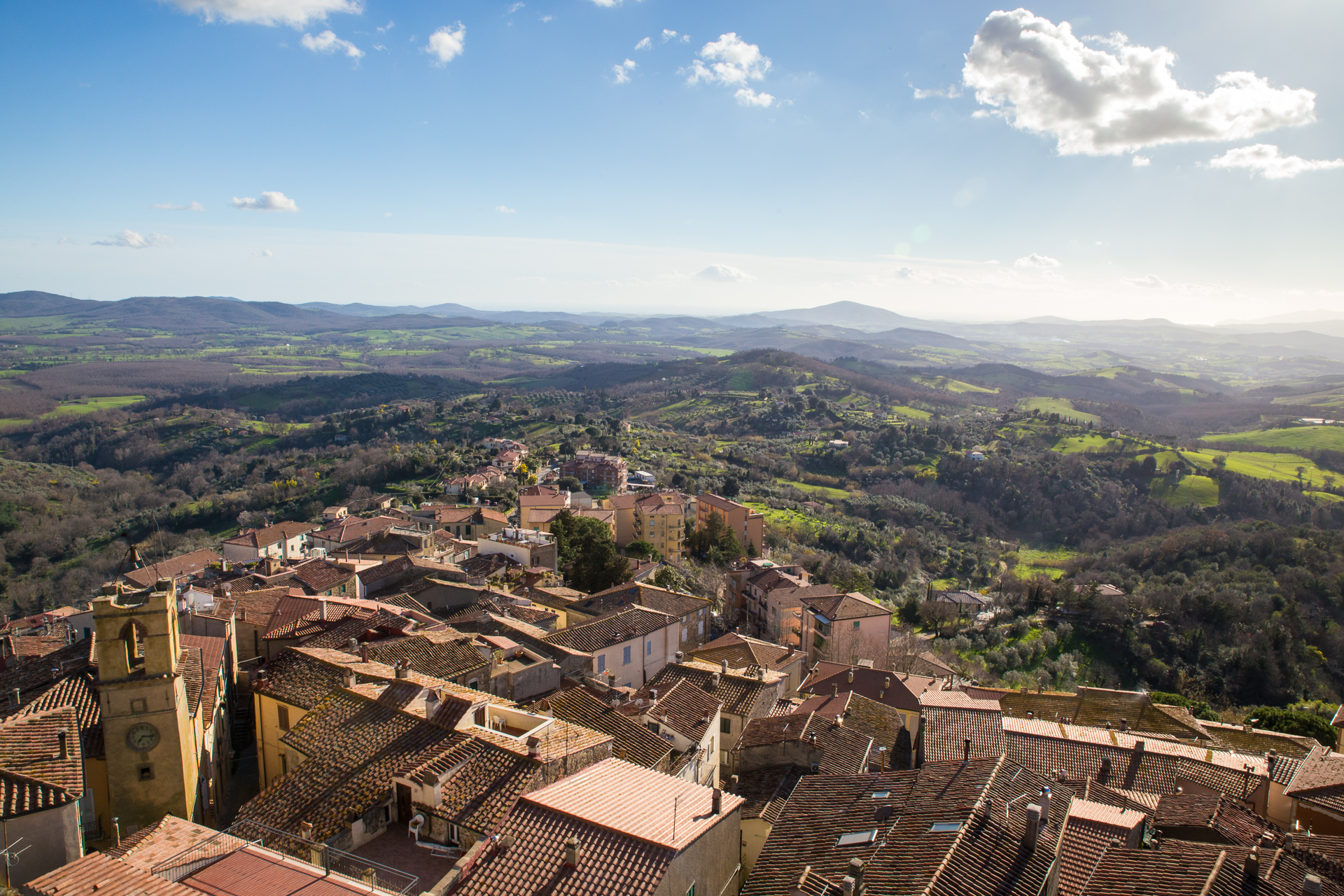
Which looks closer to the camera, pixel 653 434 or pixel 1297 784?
pixel 1297 784

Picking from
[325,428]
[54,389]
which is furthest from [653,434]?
[54,389]

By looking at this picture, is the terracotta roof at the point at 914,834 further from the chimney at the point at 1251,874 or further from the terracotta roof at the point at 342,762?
the terracotta roof at the point at 342,762

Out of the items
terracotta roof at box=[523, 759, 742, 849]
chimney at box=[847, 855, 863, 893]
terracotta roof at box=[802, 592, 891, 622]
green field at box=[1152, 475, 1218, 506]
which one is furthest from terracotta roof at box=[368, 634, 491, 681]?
green field at box=[1152, 475, 1218, 506]

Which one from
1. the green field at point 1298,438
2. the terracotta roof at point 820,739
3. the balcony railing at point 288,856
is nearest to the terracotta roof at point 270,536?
the terracotta roof at point 820,739

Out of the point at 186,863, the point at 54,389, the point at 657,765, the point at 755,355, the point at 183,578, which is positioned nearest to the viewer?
the point at 186,863

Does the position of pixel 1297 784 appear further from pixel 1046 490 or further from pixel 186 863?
pixel 1046 490

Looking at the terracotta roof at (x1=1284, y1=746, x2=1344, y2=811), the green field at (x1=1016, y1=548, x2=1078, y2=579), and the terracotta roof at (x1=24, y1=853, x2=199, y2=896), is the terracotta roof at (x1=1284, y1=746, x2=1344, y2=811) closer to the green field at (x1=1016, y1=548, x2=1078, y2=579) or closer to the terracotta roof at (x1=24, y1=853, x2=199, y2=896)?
the terracotta roof at (x1=24, y1=853, x2=199, y2=896)
